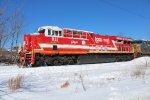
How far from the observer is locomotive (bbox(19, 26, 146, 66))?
60.1 ft

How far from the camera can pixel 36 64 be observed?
60.1 feet

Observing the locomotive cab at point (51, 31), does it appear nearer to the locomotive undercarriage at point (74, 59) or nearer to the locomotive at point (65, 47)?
the locomotive at point (65, 47)

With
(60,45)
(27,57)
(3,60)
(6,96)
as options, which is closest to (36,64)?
(27,57)

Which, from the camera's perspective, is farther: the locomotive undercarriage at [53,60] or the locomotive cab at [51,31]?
the locomotive cab at [51,31]

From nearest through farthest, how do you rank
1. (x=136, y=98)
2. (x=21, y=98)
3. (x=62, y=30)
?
(x=21, y=98)
(x=136, y=98)
(x=62, y=30)

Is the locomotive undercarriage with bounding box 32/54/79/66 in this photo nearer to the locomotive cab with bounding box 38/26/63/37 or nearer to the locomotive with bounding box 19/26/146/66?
the locomotive with bounding box 19/26/146/66

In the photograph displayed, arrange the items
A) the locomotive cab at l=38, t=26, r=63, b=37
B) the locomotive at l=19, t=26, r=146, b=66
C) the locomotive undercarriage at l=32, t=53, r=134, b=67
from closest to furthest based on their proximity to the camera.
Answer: the locomotive at l=19, t=26, r=146, b=66, the locomotive undercarriage at l=32, t=53, r=134, b=67, the locomotive cab at l=38, t=26, r=63, b=37

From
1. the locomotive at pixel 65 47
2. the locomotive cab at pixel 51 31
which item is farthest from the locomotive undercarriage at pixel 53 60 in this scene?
the locomotive cab at pixel 51 31

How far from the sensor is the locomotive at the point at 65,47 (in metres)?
18.3

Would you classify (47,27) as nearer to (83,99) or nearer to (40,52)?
(40,52)

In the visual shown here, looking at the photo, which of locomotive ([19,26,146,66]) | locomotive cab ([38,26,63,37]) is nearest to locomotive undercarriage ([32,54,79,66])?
locomotive ([19,26,146,66])

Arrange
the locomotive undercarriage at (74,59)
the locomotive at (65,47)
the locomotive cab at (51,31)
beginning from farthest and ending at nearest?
1. the locomotive cab at (51,31)
2. the locomotive undercarriage at (74,59)
3. the locomotive at (65,47)

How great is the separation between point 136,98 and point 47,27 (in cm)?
1379

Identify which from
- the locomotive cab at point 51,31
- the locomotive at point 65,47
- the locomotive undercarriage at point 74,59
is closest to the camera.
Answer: the locomotive at point 65,47
